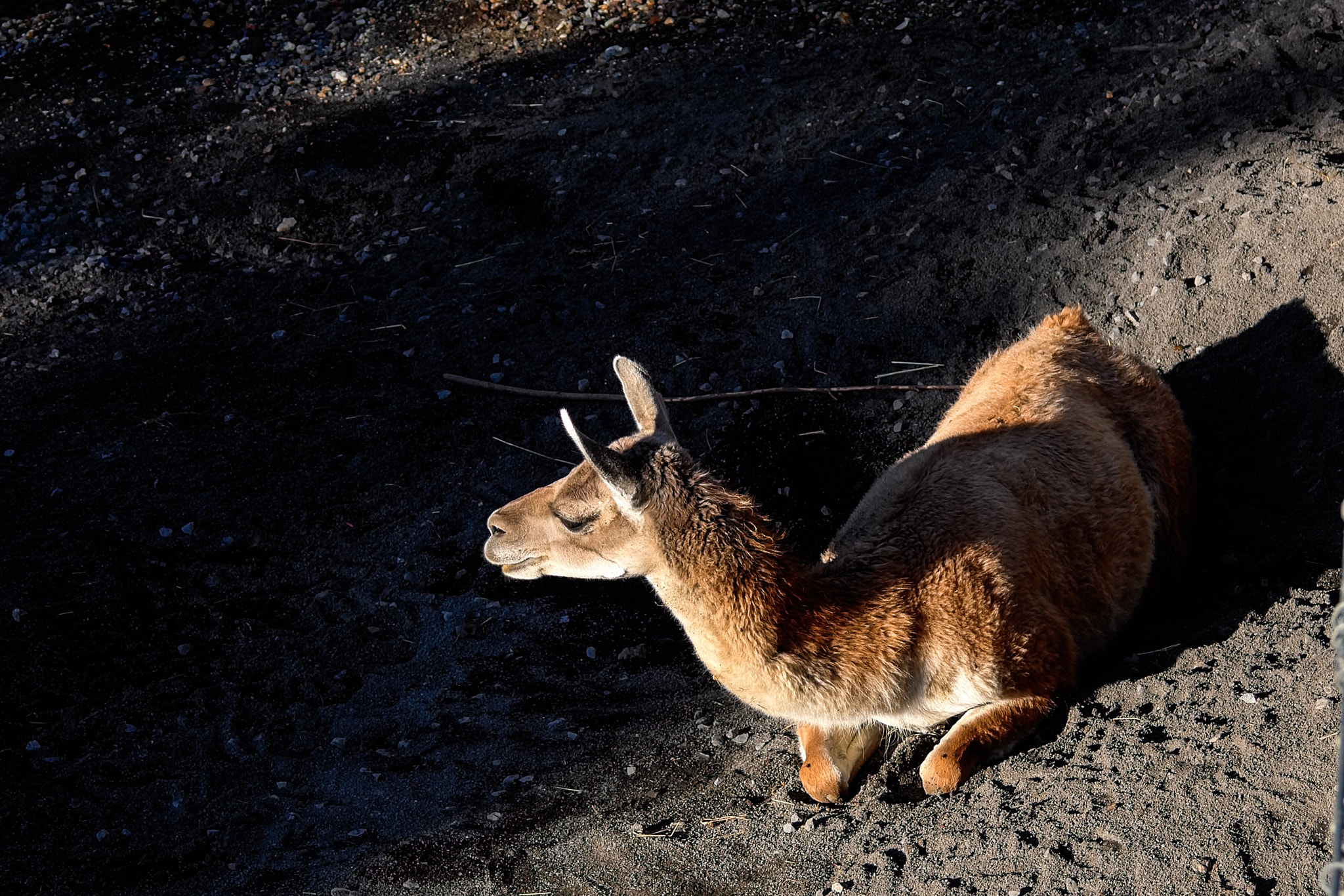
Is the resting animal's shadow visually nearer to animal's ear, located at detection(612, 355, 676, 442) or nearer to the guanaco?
the guanaco

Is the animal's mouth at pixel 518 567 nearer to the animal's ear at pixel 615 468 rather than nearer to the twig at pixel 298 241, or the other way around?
the animal's ear at pixel 615 468

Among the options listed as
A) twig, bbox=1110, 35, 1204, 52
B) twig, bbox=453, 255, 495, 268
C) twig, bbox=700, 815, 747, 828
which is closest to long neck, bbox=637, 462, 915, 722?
twig, bbox=700, 815, 747, 828

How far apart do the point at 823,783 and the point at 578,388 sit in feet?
12.9

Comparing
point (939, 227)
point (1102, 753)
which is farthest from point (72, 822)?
point (939, 227)

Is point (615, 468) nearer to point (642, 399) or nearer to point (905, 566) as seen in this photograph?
point (642, 399)

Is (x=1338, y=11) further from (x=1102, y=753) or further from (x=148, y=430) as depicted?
(x=148, y=430)

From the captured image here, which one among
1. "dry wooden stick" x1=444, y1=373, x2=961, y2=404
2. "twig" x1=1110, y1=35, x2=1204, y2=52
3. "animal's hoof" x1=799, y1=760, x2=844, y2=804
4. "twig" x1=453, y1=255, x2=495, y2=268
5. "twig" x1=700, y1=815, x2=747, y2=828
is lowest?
"twig" x1=700, y1=815, x2=747, y2=828

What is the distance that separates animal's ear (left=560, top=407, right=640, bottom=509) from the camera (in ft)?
13.6

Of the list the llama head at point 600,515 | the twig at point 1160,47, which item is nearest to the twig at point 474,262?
the llama head at point 600,515

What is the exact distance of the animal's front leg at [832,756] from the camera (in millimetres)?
5051

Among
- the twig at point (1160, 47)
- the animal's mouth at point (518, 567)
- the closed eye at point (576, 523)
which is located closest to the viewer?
the closed eye at point (576, 523)

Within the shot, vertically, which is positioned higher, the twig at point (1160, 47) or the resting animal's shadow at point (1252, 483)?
the twig at point (1160, 47)

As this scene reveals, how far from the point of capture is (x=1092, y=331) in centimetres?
621

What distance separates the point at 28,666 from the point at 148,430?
6.99 feet
